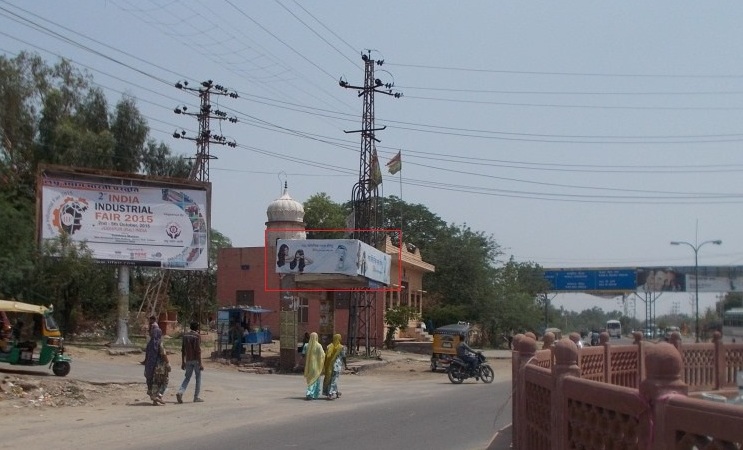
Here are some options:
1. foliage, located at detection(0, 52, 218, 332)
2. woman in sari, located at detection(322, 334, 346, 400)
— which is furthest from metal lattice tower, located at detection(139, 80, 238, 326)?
woman in sari, located at detection(322, 334, 346, 400)

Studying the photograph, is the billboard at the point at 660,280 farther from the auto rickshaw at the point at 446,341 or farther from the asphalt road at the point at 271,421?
the asphalt road at the point at 271,421

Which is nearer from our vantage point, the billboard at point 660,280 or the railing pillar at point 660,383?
the railing pillar at point 660,383

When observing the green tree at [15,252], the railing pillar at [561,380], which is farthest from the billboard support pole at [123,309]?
the railing pillar at [561,380]

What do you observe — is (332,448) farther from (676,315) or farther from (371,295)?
(676,315)

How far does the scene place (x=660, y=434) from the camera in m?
4.53

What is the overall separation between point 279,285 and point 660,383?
4211 centimetres

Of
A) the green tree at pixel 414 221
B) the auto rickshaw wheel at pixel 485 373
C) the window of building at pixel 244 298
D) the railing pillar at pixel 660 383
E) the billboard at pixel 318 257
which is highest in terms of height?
the green tree at pixel 414 221

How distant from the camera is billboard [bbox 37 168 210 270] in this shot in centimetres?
3209

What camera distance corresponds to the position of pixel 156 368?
18.9 metres

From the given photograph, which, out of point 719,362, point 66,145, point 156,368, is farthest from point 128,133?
point 719,362

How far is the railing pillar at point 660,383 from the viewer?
14.9 ft

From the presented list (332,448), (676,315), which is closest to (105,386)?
(332,448)

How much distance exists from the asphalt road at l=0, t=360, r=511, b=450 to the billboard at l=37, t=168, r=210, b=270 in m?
8.91

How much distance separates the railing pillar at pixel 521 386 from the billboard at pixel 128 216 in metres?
25.6
